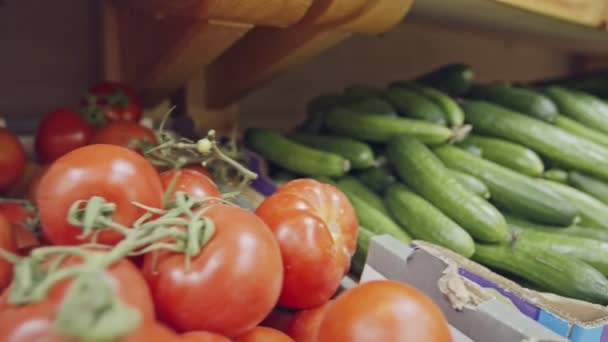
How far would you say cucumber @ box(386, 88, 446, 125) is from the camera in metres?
1.11

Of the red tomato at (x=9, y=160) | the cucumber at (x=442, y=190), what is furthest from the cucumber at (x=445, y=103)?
the red tomato at (x=9, y=160)

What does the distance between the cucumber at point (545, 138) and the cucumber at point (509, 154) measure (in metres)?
0.02

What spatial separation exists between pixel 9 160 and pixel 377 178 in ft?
2.00

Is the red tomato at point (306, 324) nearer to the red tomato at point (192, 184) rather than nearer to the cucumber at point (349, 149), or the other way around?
the red tomato at point (192, 184)

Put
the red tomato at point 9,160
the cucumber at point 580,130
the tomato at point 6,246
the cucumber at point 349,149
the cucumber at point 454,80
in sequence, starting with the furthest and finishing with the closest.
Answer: the cucumber at point 454,80 < the cucumber at point 580,130 < the cucumber at point 349,149 < the red tomato at point 9,160 < the tomato at point 6,246

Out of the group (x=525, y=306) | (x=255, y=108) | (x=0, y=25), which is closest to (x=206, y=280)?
(x=525, y=306)

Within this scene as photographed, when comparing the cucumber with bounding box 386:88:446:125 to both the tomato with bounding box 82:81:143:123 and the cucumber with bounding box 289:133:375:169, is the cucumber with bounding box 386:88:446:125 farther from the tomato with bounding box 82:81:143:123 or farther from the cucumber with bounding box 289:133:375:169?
the tomato with bounding box 82:81:143:123

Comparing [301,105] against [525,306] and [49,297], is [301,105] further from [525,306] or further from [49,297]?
[49,297]

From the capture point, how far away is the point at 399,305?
0.42 m

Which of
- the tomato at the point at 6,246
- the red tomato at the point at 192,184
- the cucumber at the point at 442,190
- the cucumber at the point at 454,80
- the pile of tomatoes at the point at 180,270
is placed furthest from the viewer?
the cucumber at the point at 454,80

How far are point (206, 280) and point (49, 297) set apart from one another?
0.36ft

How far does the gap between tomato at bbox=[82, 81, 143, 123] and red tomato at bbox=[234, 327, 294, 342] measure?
0.60 metres

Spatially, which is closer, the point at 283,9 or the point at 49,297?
the point at 49,297

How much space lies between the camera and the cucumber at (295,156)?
999mm
